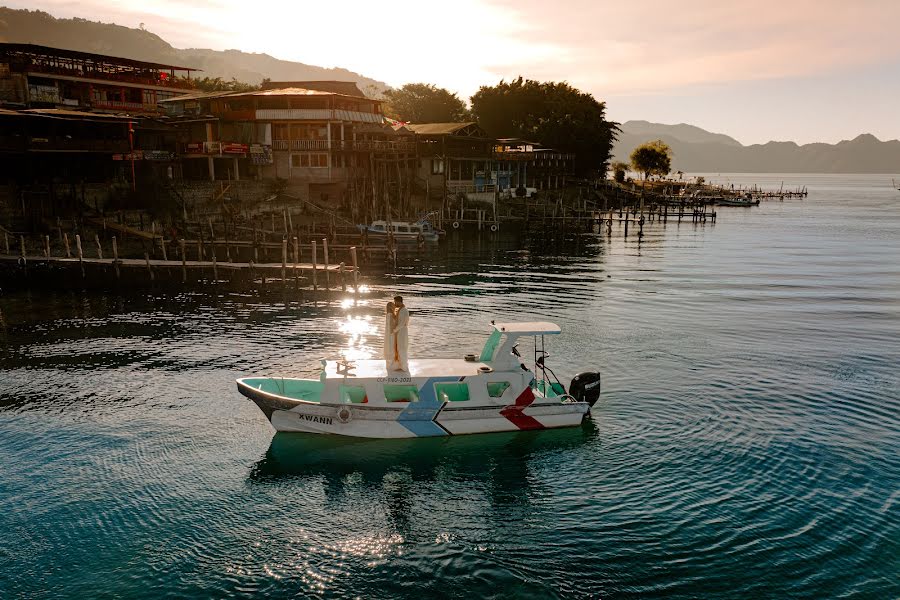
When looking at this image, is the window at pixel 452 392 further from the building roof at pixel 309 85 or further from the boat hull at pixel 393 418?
the building roof at pixel 309 85

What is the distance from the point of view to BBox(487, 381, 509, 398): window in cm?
2275

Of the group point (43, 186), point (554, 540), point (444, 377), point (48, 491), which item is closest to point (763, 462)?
point (554, 540)

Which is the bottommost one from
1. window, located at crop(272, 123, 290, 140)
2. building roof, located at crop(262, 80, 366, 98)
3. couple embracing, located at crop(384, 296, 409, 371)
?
couple embracing, located at crop(384, 296, 409, 371)

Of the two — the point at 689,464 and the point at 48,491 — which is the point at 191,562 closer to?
the point at 48,491

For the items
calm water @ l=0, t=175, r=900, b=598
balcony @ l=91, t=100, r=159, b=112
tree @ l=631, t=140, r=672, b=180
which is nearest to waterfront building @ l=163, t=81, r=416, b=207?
balcony @ l=91, t=100, r=159, b=112

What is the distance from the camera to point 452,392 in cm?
2258

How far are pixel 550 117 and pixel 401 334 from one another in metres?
105

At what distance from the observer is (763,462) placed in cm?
2139

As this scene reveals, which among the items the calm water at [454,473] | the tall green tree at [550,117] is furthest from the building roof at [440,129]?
the calm water at [454,473]

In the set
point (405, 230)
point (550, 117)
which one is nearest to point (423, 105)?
point (550, 117)

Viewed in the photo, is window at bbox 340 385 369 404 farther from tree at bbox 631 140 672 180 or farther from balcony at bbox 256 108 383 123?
tree at bbox 631 140 672 180

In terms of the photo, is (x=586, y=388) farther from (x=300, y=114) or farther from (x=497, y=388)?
(x=300, y=114)

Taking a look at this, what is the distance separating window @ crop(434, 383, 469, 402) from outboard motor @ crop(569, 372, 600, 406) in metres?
4.81

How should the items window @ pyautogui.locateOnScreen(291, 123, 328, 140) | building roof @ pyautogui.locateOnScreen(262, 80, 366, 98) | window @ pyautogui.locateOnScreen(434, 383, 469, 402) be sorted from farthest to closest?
building roof @ pyautogui.locateOnScreen(262, 80, 366, 98)
window @ pyautogui.locateOnScreen(291, 123, 328, 140)
window @ pyautogui.locateOnScreen(434, 383, 469, 402)
